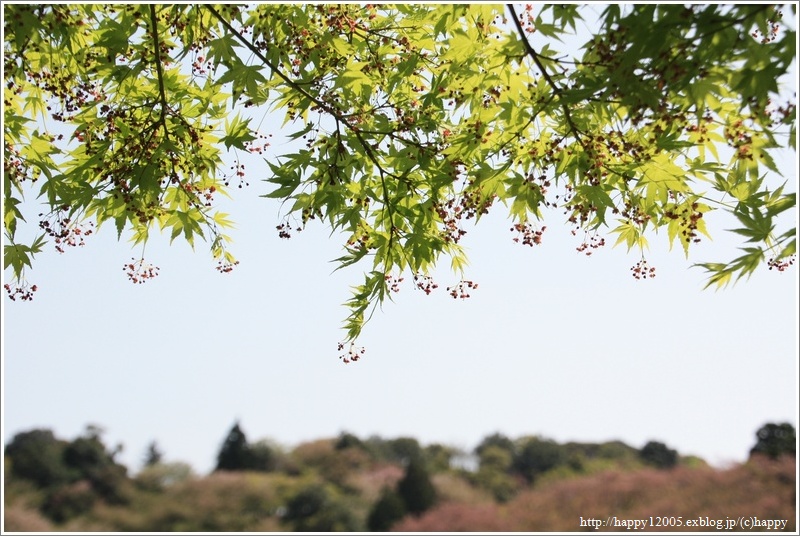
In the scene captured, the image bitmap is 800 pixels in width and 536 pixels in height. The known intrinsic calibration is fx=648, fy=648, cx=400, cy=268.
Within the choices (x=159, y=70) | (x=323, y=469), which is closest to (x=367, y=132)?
(x=159, y=70)

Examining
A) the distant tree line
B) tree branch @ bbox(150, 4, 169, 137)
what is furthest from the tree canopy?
the distant tree line

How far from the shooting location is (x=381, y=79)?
9.28 feet

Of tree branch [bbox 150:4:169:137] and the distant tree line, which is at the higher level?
tree branch [bbox 150:4:169:137]

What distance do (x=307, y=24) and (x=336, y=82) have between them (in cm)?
26

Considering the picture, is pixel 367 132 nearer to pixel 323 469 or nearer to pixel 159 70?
pixel 159 70

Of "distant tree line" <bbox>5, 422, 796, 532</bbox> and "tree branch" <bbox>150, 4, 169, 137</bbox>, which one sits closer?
"tree branch" <bbox>150, 4, 169, 137</bbox>

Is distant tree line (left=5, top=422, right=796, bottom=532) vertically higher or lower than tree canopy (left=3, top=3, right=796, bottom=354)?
lower

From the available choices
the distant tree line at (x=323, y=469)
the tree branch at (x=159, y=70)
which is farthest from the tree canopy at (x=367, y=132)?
the distant tree line at (x=323, y=469)

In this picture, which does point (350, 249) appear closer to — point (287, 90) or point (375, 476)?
point (287, 90)

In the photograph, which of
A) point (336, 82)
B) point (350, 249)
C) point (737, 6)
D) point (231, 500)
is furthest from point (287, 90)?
point (231, 500)

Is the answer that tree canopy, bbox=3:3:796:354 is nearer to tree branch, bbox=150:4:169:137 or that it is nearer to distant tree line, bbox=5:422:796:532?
tree branch, bbox=150:4:169:137

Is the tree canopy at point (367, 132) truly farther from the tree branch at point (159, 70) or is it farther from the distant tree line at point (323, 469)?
the distant tree line at point (323, 469)

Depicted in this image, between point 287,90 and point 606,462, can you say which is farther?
point 606,462

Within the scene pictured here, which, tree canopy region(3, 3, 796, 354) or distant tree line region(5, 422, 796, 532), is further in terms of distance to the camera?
distant tree line region(5, 422, 796, 532)
